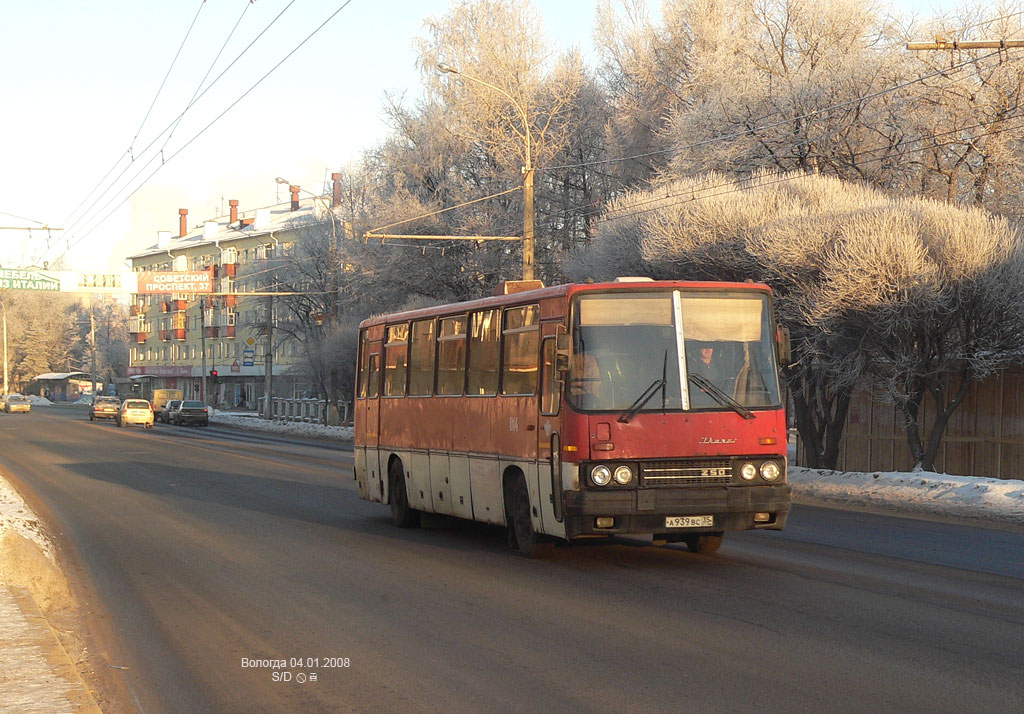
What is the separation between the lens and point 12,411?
93.1 metres

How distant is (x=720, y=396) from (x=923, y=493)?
971 centimetres

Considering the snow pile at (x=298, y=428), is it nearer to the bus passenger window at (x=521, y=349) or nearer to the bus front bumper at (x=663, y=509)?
the bus passenger window at (x=521, y=349)

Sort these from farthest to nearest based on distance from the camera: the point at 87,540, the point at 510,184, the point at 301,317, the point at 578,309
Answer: the point at 301,317 < the point at 510,184 < the point at 87,540 < the point at 578,309

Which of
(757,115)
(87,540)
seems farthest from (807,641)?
(757,115)

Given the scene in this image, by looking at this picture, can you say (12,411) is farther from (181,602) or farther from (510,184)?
(181,602)

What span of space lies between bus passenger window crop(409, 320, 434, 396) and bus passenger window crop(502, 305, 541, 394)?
239cm

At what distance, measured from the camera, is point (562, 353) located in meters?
11.8

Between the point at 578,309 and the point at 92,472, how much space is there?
19.3 meters

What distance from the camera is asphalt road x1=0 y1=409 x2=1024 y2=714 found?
23.3 feet

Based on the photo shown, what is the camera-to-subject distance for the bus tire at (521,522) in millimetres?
12992

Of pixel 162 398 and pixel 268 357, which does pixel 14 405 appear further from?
pixel 268 357

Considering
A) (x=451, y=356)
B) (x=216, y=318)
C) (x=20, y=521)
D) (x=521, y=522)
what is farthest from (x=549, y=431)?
(x=216, y=318)

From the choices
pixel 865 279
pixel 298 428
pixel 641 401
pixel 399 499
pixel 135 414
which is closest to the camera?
pixel 641 401

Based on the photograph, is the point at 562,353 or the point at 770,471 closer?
the point at 562,353
